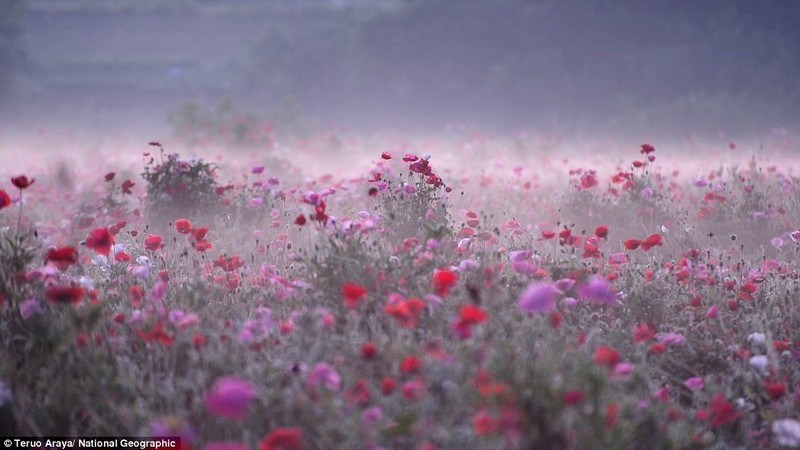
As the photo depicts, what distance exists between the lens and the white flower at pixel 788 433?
2.57 meters

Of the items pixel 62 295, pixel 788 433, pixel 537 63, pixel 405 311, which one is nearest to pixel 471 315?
pixel 405 311

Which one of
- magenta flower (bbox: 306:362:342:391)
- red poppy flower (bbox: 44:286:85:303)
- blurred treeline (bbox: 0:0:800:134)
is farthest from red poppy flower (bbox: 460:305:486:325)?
blurred treeline (bbox: 0:0:800:134)

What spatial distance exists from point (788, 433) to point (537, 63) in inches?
658

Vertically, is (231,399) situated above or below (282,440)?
above

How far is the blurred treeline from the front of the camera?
55.4 ft

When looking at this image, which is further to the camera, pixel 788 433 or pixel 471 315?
pixel 788 433

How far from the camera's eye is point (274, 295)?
12.0 ft

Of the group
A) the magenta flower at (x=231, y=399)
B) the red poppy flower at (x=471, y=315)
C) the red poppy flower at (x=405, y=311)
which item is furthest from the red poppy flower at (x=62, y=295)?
the red poppy flower at (x=471, y=315)

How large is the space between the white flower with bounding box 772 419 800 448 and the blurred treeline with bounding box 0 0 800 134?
1434 centimetres

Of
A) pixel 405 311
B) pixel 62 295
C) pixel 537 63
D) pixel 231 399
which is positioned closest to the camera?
pixel 231 399

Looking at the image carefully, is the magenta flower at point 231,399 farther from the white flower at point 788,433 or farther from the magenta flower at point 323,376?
the white flower at point 788,433

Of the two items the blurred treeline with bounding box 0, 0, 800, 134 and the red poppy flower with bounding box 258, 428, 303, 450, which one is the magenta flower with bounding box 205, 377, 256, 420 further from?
the blurred treeline with bounding box 0, 0, 800, 134

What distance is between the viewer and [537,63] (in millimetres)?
18281

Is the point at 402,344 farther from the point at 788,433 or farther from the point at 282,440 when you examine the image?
the point at 788,433
